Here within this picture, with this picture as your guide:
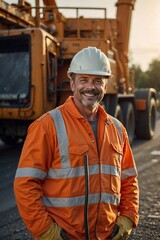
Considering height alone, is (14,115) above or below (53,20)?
below

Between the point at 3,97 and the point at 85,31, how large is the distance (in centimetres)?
360

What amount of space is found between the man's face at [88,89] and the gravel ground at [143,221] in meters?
2.27

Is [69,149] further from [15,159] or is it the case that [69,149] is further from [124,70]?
[124,70]

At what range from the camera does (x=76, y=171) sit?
7.82 ft

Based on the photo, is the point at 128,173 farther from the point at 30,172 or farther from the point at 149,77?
the point at 149,77

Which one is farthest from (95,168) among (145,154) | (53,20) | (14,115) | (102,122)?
(53,20)

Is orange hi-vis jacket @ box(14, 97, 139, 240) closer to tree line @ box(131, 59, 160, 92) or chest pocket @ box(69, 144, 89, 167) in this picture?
chest pocket @ box(69, 144, 89, 167)

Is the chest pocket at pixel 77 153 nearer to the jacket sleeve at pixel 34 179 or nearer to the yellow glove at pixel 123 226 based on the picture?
the jacket sleeve at pixel 34 179

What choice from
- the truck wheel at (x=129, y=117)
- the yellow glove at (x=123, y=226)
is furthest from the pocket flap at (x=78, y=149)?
the truck wheel at (x=129, y=117)

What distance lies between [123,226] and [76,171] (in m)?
0.46

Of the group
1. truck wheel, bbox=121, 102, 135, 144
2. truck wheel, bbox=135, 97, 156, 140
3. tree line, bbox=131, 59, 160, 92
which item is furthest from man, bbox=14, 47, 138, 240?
tree line, bbox=131, 59, 160, 92

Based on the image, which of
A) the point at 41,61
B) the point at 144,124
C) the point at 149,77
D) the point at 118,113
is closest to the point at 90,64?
the point at 41,61

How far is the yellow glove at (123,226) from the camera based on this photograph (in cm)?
250

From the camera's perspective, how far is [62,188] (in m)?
2.37
